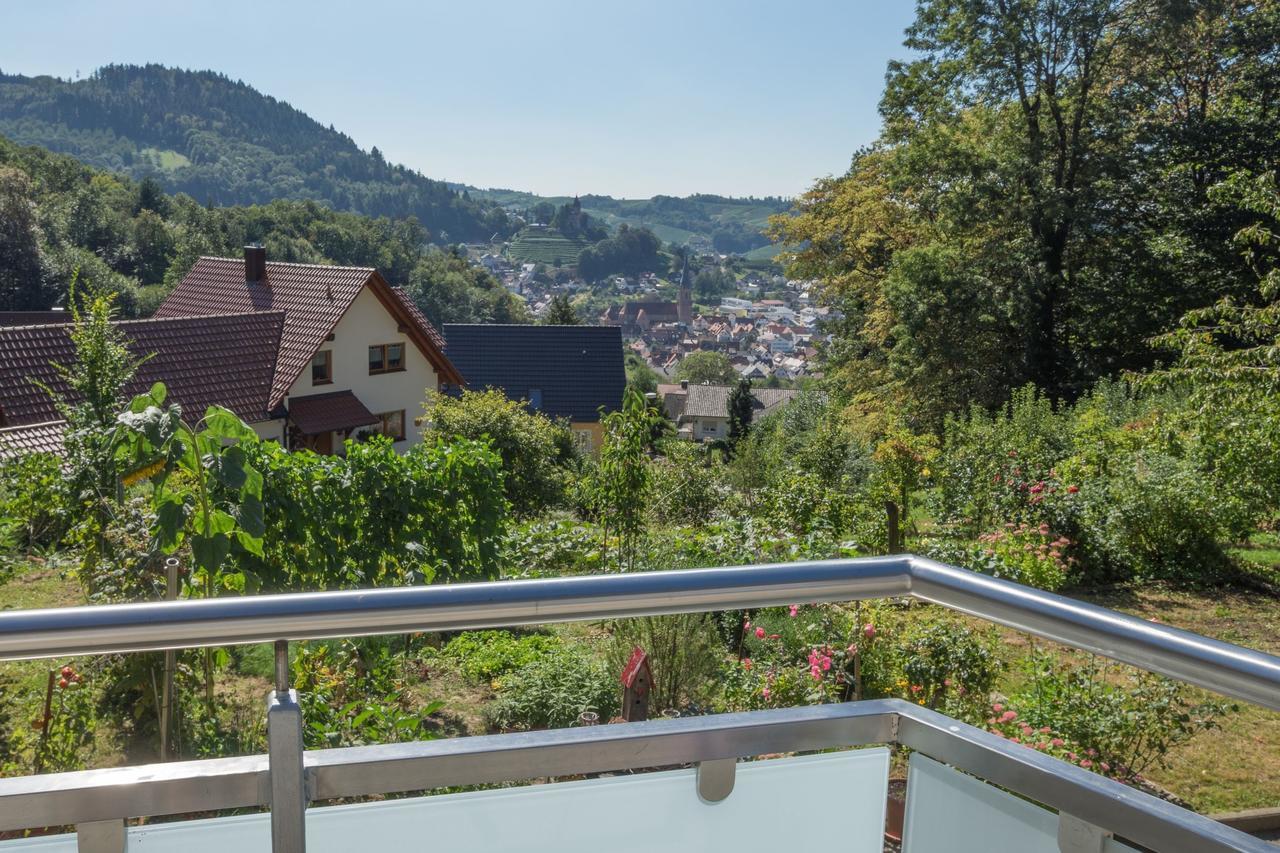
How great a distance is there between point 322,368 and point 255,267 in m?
3.79

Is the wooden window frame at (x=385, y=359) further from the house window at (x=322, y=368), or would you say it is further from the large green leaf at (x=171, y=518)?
the large green leaf at (x=171, y=518)

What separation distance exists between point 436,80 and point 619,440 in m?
40.9

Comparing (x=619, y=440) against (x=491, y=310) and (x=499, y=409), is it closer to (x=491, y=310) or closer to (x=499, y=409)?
(x=499, y=409)

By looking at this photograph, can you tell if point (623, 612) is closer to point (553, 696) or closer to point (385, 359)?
point (553, 696)

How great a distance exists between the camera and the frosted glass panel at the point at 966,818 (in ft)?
4.30

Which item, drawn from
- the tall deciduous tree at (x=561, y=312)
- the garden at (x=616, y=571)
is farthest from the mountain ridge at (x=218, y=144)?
the garden at (x=616, y=571)

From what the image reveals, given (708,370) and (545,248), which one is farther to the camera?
(545,248)

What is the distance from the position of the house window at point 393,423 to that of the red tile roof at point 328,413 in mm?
636

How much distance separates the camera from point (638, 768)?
4.42 ft

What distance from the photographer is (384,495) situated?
233 inches

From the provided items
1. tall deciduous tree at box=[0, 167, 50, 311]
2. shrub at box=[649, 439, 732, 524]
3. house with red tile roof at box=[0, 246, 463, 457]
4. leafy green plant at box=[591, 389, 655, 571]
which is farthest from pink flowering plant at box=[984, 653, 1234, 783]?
tall deciduous tree at box=[0, 167, 50, 311]

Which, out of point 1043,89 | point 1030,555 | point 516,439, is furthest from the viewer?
point 1043,89

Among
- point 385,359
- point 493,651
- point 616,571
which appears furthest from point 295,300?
point 493,651

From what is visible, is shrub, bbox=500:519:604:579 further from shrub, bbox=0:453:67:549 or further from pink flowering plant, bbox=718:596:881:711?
shrub, bbox=0:453:67:549
